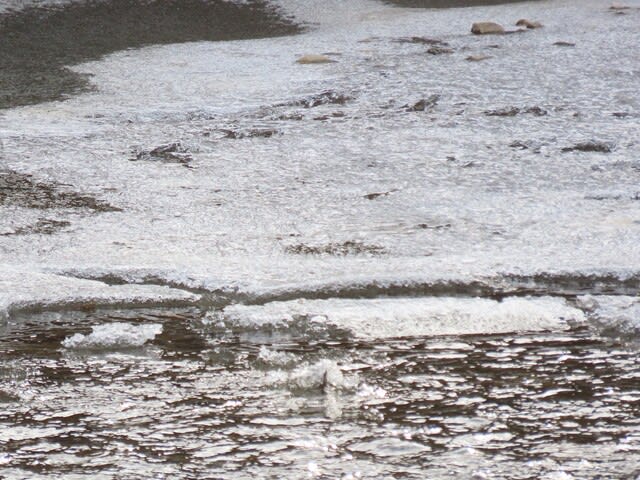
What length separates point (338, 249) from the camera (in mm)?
3523

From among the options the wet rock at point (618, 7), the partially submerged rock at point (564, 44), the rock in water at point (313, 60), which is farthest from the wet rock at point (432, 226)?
the wet rock at point (618, 7)

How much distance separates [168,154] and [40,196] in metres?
0.85

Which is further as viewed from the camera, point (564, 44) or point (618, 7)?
point (618, 7)

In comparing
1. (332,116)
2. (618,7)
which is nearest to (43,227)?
(332,116)

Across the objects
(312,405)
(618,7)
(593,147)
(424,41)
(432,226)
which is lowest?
(312,405)

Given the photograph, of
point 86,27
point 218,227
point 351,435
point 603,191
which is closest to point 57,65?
point 86,27

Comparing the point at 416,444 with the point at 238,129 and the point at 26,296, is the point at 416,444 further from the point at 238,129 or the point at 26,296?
the point at 238,129

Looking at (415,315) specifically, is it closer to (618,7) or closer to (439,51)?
(439,51)

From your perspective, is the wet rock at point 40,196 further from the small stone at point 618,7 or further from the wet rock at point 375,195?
the small stone at point 618,7

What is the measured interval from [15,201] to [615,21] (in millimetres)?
6181

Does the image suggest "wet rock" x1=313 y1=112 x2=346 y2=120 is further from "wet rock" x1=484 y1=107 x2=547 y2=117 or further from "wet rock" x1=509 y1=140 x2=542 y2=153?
"wet rock" x1=509 y1=140 x2=542 y2=153

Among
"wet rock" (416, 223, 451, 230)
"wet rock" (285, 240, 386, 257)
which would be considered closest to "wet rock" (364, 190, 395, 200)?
"wet rock" (416, 223, 451, 230)

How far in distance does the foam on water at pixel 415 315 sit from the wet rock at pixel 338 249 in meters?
0.48

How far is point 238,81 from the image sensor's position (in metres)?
6.81
